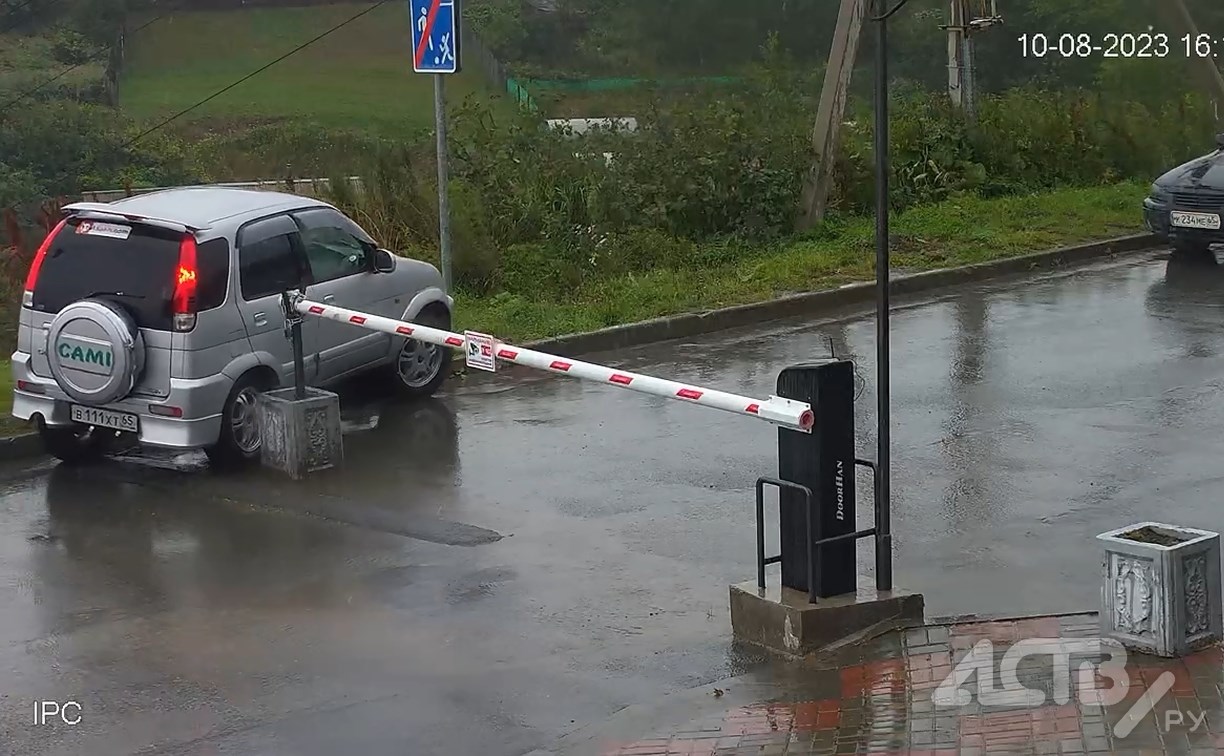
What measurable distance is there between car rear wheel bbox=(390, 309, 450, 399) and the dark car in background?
29.6ft

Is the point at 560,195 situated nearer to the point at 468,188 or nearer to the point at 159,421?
the point at 468,188

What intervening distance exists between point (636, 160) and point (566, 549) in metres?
10.8

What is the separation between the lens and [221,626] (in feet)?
25.6

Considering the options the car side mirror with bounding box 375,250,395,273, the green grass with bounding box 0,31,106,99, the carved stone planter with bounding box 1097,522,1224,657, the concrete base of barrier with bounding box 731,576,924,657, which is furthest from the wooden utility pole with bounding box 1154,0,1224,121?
the green grass with bounding box 0,31,106,99

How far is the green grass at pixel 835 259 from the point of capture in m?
14.9

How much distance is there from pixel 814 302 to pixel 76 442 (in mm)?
7320

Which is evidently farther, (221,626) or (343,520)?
(343,520)

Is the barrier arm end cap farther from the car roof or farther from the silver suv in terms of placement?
the car roof

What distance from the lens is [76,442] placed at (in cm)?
1085

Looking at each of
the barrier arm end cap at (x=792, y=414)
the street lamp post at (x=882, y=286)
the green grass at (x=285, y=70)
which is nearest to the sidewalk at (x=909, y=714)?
the street lamp post at (x=882, y=286)

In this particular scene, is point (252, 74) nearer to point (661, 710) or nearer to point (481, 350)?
point (481, 350)

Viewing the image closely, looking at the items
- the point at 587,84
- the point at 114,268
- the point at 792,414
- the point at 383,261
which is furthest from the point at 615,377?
the point at 587,84

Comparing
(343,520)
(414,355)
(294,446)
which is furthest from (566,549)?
(414,355)

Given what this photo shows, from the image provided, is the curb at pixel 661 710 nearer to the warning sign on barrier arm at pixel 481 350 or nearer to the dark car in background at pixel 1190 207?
the warning sign on barrier arm at pixel 481 350
